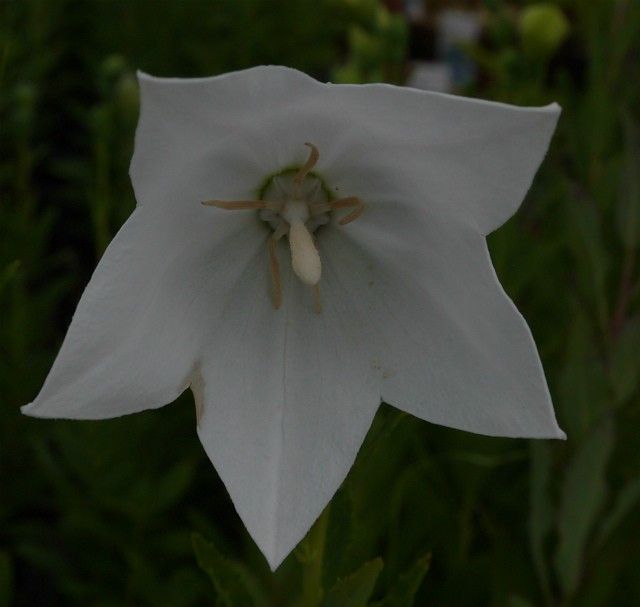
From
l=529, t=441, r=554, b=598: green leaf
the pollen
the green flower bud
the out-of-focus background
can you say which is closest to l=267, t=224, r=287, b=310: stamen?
the pollen

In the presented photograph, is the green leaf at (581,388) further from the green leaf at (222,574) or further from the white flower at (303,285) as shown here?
the green leaf at (222,574)

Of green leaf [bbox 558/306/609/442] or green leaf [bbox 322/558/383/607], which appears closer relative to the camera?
green leaf [bbox 322/558/383/607]

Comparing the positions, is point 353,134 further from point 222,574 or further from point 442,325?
point 222,574

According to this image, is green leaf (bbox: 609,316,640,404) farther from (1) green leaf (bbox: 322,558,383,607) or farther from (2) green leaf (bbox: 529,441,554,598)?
(1) green leaf (bbox: 322,558,383,607)

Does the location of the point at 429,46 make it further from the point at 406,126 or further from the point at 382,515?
the point at 406,126

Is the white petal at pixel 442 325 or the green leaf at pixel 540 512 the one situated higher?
the white petal at pixel 442 325

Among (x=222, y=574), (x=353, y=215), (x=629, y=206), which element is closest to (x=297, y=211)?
(x=353, y=215)

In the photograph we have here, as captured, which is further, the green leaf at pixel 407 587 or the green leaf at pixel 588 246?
the green leaf at pixel 588 246

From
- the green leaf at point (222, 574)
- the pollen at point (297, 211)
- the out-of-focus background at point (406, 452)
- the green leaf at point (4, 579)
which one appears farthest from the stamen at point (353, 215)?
the green leaf at point (4, 579)

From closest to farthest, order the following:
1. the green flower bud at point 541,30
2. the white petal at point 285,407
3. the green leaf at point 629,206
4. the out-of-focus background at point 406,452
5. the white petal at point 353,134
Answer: the white petal at point 353,134, the white petal at point 285,407, the out-of-focus background at point 406,452, the green leaf at point 629,206, the green flower bud at point 541,30
